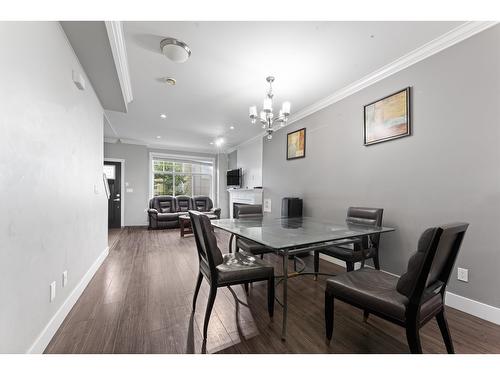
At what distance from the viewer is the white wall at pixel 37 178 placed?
3.45ft

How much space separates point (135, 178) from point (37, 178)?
5.59m

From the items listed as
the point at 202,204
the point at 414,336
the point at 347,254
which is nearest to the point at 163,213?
the point at 202,204

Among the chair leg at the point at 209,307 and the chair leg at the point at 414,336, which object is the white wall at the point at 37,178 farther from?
the chair leg at the point at 414,336

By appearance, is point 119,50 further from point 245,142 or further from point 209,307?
point 245,142

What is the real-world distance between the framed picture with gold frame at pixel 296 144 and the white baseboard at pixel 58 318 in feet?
12.1

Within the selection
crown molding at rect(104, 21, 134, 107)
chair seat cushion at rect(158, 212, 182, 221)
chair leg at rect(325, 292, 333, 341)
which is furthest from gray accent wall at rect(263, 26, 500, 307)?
chair seat cushion at rect(158, 212, 182, 221)

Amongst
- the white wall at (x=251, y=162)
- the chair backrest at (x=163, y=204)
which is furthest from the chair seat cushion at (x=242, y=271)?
the chair backrest at (x=163, y=204)

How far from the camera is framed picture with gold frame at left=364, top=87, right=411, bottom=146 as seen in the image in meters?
2.36

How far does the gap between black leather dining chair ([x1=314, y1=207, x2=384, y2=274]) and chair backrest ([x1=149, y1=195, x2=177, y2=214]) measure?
520 centimetres

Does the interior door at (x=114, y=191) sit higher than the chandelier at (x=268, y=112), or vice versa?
the chandelier at (x=268, y=112)

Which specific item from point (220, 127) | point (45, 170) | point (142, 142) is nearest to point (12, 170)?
point (45, 170)

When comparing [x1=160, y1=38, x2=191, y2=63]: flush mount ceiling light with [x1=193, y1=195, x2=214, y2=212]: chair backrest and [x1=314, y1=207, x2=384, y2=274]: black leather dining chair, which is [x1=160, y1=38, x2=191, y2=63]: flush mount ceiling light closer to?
[x1=314, y1=207, x2=384, y2=274]: black leather dining chair

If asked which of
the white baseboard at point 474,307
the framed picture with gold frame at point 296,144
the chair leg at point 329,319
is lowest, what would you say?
the white baseboard at point 474,307

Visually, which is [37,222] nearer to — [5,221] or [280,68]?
[5,221]
